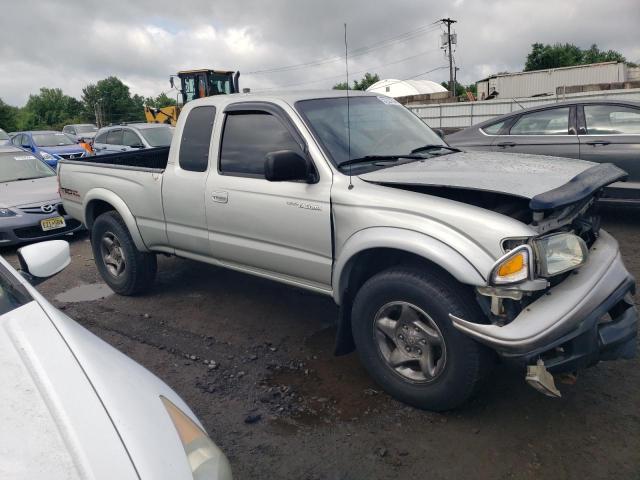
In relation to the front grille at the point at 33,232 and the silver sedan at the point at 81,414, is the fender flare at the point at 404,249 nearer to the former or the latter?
the silver sedan at the point at 81,414

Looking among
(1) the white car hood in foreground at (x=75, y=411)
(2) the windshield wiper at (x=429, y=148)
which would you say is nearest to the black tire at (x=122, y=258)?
(2) the windshield wiper at (x=429, y=148)

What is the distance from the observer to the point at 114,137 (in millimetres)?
13164

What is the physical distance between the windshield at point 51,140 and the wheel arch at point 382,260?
566 inches

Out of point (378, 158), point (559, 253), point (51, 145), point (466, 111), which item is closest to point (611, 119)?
point (378, 158)

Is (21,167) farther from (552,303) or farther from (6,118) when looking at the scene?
(6,118)

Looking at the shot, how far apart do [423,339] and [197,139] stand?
8.29 ft

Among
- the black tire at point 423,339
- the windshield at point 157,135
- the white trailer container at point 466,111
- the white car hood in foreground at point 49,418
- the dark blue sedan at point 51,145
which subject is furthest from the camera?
the white trailer container at point 466,111

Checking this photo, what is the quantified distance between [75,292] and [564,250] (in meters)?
4.85

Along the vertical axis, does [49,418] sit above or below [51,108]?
below

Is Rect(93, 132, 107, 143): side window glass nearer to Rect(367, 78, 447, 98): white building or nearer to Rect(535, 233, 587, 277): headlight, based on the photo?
Rect(535, 233, 587, 277): headlight

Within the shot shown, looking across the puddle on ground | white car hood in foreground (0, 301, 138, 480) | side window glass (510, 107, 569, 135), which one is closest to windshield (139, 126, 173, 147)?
the puddle on ground

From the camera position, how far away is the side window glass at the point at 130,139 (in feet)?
40.3

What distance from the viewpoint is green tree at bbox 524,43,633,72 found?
53594mm

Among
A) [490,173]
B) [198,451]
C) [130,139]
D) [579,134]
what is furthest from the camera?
[130,139]
